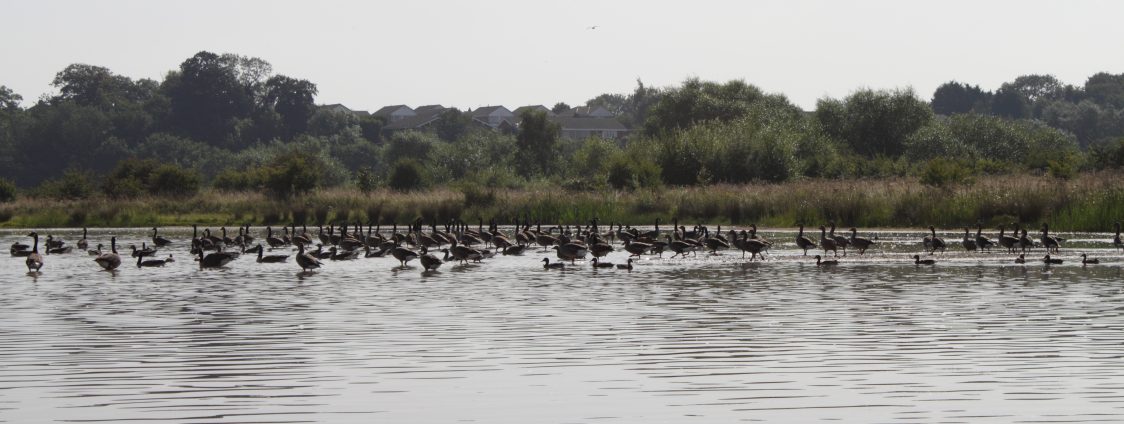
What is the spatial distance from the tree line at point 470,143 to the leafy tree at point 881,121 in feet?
0.31

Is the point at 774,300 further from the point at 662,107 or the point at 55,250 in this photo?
the point at 662,107

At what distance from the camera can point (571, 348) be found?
16.9 meters

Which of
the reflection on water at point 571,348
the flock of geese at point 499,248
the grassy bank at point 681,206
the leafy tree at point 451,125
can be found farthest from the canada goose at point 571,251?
the leafy tree at point 451,125

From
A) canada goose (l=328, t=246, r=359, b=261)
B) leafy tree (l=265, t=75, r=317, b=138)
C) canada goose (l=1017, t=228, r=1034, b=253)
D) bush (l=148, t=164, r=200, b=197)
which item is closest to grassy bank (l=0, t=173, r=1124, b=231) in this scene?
bush (l=148, t=164, r=200, b=197)

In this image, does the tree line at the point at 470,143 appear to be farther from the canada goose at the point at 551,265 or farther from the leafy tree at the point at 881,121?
the canada goose at the point at 551,265

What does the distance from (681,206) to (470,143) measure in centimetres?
5645

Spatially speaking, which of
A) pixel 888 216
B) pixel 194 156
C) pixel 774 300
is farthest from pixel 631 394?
pixel 194 156

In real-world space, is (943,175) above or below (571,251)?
above

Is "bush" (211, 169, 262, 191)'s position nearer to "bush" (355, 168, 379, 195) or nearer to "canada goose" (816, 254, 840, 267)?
"bush" (355, 168, 379, 195)

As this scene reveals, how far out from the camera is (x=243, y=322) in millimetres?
20234

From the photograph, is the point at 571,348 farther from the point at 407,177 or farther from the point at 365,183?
the point at 407,177

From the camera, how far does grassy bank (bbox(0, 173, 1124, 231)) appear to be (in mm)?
48375

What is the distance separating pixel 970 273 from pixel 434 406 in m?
19.0

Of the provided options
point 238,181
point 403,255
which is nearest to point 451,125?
point 238,181
